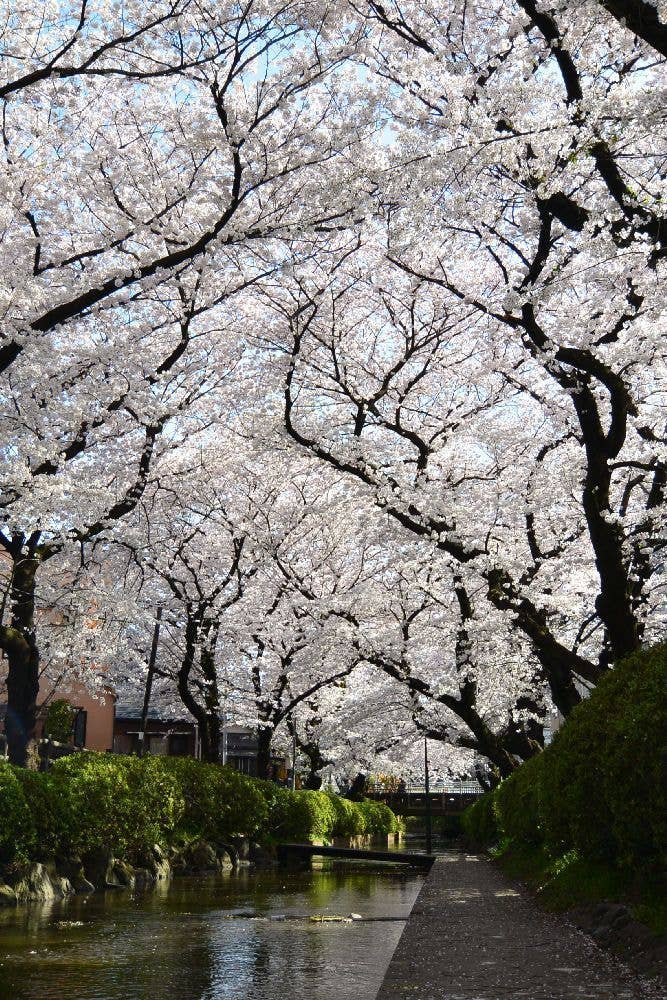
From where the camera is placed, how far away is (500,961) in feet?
14.6

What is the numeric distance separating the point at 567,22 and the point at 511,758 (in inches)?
599

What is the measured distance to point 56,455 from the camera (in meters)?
12.0

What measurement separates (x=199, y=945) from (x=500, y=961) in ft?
13.1

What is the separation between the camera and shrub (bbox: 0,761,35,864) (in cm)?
977

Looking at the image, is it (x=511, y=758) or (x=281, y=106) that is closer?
(x=281, y=106)

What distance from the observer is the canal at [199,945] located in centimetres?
571

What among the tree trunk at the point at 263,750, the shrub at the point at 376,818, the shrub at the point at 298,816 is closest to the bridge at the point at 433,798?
the shrub at the point at 376,818

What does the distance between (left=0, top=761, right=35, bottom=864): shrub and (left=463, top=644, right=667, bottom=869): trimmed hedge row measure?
19.0ft

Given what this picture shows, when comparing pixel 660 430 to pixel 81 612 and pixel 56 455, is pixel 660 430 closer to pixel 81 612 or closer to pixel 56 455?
pixel 56 455

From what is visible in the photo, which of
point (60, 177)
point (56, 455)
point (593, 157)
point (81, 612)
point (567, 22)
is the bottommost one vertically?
point (81, 612)

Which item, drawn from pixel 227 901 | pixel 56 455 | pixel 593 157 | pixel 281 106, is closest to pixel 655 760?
pixel 593 157

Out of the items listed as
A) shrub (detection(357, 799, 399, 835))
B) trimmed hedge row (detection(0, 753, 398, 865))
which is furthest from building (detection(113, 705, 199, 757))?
trimmed hedge row (detection(0, 753, 398, 865))

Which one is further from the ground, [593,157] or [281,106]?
[281,106]

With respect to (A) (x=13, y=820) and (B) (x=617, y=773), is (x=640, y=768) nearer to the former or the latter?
(B) (x=617, y=773)
